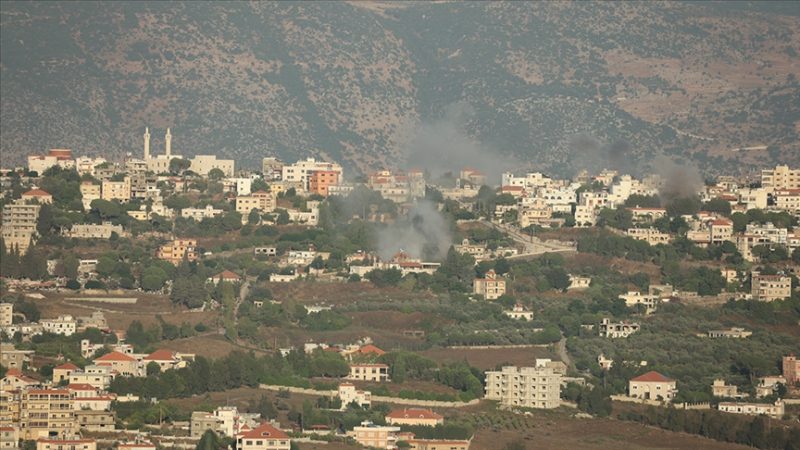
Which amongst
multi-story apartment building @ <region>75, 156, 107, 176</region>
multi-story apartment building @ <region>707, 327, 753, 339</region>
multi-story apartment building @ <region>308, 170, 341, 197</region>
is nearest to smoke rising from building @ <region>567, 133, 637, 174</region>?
multi-story apartment building @ <region>308, 170, 341, 197</region>

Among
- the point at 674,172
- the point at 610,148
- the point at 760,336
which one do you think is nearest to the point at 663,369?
the point at 760,336

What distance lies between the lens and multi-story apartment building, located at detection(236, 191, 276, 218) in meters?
147

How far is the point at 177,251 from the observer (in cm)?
13788

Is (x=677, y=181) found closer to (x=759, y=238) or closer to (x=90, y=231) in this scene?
(x=759, y=238)

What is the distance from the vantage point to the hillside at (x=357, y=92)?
18038cm

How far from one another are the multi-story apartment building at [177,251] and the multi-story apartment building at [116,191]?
8384 millimetres

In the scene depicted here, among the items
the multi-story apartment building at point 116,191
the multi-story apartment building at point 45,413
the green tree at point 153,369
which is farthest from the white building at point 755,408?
the multi-story apartment building at point 116,191

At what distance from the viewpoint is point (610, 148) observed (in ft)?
591

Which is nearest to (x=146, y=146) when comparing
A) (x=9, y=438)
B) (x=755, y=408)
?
(x=755, y=408)

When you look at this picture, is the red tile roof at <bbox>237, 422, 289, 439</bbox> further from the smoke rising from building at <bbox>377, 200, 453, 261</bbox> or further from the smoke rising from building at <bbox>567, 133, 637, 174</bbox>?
the smoke rising from building at <bbox>567, 133, 637, 174</bbox>

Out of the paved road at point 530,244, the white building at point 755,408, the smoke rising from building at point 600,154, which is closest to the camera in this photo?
the white building at point 755,408

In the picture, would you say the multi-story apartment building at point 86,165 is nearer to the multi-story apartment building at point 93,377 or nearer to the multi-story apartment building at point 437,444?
the multi-story apartment building at point 93,377

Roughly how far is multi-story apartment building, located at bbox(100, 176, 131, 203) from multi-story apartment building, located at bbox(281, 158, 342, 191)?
33.7ft

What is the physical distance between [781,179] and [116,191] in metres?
30.9
